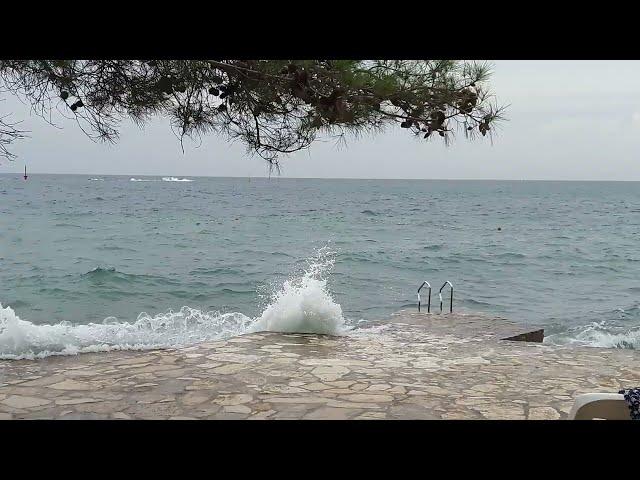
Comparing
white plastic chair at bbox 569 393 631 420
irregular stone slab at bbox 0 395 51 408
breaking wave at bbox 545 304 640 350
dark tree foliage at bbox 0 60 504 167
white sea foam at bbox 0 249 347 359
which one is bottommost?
breaking wave at bbox 545 304 640 350

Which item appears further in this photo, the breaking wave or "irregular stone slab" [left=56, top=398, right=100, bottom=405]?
the breaking wave

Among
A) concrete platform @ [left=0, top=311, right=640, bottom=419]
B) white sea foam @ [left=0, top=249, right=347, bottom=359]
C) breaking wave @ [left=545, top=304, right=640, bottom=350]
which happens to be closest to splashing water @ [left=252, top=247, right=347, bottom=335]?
white sea foam @ [left=0, top=249, right=347, bottom=359]

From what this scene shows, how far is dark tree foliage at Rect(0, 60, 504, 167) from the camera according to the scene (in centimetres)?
331

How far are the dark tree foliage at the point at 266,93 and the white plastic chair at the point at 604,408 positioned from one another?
1.40 m

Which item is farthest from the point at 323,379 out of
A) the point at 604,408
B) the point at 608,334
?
the point at 608,334

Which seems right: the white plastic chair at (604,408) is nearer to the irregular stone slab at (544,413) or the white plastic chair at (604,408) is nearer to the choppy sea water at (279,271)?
the irregular stone slab at (544,413)

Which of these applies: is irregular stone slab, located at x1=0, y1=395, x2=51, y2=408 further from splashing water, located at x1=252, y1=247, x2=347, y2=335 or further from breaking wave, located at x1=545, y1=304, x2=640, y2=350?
breaking wave, located at x1=545, y1=304, x2=640, y2=350

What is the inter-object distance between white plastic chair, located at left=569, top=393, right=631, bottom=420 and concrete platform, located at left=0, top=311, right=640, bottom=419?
2144 millimetres

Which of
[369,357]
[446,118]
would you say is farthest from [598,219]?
[446,118]

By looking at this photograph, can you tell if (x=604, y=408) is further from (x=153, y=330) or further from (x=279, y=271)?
(x=279, y=271)

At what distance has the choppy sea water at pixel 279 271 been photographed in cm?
1085

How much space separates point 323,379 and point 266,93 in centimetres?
319
